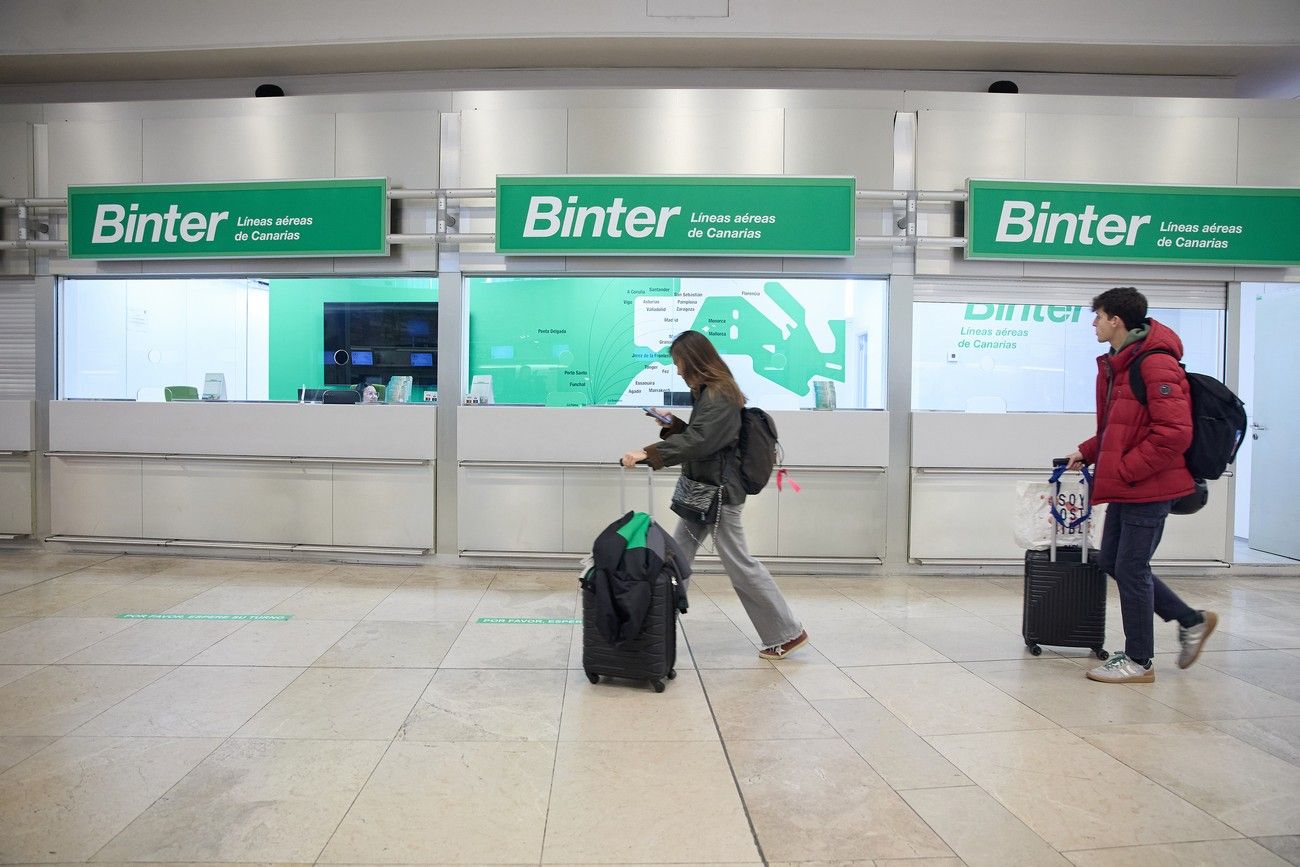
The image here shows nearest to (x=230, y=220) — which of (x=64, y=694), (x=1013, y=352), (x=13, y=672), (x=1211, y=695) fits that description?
(x=13, y=672)

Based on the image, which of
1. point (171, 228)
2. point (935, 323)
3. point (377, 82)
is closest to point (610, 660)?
point (935, 323)

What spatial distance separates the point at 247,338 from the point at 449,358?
211 cm

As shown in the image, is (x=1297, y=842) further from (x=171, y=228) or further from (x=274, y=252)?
(x=171, y=228)

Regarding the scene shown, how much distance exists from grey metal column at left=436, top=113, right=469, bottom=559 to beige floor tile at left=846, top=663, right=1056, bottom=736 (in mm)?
3968

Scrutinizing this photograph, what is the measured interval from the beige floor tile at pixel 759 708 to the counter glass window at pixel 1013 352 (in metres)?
3.78

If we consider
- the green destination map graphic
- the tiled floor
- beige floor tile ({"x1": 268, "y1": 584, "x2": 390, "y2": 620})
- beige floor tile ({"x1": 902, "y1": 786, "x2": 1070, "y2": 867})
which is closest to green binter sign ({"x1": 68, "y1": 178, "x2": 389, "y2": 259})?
the green destination map graphic

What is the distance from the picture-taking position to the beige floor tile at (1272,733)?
3.02 m

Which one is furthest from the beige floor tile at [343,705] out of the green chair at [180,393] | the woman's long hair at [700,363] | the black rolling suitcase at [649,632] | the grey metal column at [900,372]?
the green chair at [180,393]

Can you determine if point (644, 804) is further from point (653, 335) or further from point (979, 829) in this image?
point (653, 335)

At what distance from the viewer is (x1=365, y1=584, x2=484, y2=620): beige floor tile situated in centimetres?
510

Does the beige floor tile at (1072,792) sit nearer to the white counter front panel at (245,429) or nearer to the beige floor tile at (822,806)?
the beige floor tile at (822,806)

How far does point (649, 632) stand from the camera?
A: 3.62m

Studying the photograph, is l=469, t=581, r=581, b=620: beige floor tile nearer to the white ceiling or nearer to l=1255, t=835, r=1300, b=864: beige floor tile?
l=1255, t=835, r=1300, b=864: beige floor tile

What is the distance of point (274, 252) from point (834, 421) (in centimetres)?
506
